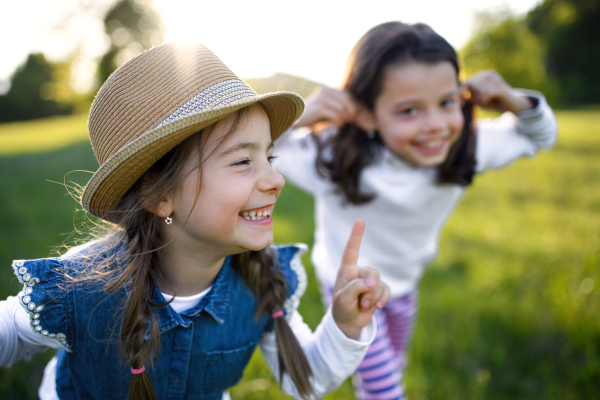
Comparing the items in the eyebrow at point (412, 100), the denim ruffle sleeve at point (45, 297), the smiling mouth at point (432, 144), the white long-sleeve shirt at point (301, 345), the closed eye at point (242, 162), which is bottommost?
the white long-sleeve shirt at point (301, 345)

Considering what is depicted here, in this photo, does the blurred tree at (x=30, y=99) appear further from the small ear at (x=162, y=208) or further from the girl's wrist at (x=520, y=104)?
the small ear at (x=162, y=208)

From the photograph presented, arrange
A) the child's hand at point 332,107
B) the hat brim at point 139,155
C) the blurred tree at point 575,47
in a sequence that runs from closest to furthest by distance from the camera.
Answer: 1. the hat brim at point 139,155
2. the child's hand at point 332,107
3. the blurred tree at point 575,47

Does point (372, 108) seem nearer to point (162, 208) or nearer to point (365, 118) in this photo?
Result: point (365, 118)

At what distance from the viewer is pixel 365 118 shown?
235cm

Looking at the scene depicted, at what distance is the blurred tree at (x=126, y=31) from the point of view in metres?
32.8

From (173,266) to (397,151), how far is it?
1407 mm

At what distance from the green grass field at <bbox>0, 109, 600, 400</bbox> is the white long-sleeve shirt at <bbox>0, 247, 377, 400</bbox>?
0.26 m

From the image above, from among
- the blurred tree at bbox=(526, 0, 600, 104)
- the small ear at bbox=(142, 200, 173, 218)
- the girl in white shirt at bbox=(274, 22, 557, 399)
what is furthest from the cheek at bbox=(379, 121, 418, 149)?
the blurred tree at bbox=(526, 0, 600, 104)

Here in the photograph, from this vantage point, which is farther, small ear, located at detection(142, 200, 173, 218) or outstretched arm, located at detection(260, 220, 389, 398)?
outstretched arm, located at detection(260, 220, 389, 398)

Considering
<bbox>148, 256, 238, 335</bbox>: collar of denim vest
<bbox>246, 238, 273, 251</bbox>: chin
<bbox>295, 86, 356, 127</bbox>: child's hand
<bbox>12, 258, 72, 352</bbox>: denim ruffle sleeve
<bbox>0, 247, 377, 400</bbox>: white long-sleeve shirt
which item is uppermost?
<bbox>295, 86, 356, 127</bbox>: child's hand

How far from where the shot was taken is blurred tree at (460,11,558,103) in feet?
110

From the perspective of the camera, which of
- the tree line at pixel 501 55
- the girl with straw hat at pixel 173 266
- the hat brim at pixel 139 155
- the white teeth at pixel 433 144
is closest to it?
the hat brim at pixel 139 155

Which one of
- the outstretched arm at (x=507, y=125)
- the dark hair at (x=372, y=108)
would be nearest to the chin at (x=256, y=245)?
the dark hair at (x=372, y=108)

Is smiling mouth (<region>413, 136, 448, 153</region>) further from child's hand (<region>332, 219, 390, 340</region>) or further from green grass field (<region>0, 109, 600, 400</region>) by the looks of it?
green grass field (<region>0, 109, 600, 400</region>)
